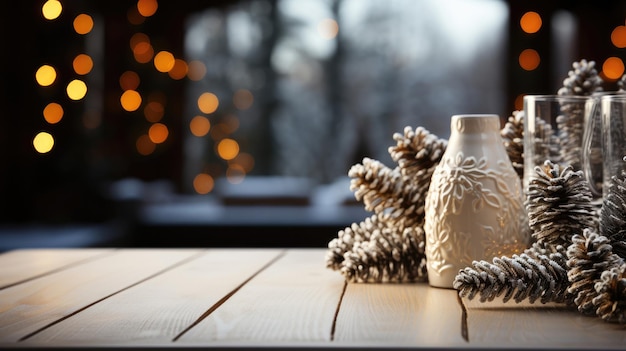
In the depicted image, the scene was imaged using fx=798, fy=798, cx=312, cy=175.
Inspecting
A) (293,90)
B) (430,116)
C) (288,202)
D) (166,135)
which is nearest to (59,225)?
(288,202)

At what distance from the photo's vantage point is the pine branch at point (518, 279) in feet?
2.17

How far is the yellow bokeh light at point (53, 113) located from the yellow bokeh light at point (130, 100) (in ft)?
3.28

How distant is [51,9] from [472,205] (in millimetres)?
4089

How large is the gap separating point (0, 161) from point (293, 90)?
2.06 metres

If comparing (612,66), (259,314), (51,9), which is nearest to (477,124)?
(259,314)

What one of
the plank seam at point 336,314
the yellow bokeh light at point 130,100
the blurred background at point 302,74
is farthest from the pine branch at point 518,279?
the yellow bokeh light at point 130,100

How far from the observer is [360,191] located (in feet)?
2.80

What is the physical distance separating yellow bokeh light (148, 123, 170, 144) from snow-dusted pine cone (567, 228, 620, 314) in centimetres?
495

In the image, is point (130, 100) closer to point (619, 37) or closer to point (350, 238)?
point (619, 37)

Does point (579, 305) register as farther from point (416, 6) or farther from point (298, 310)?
point (416, 6)

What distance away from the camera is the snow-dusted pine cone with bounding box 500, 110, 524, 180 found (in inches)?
35.4

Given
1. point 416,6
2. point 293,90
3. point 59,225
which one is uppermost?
point 416,6

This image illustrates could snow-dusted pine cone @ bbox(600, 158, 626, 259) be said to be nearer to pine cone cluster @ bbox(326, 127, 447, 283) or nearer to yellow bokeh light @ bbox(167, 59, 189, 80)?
pine cone cluster @ bbox(326, 127, 447, 283)

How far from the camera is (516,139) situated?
2.95 feet
